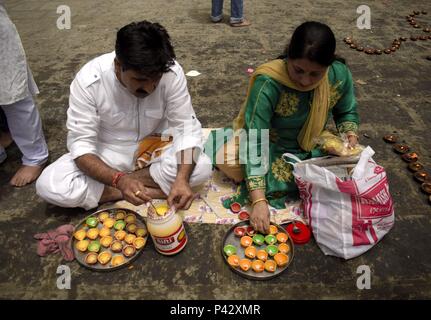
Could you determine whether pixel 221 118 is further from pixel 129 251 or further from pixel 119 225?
pixel 129 251

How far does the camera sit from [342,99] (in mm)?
2139

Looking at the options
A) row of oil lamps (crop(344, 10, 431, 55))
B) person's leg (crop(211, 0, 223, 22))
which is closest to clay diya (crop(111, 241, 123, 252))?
row of oil lamps (crop(344, 10, 431, 55))

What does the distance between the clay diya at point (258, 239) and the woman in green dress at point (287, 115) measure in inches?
2.0

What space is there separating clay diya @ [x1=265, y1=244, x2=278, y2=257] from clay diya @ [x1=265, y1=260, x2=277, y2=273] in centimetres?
5

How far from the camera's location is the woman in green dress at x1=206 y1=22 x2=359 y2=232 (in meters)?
1.74

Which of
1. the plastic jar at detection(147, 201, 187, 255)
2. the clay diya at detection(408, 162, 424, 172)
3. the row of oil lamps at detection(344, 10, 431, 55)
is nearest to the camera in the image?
the plastic jar at detection(147, 201, 187, 255)

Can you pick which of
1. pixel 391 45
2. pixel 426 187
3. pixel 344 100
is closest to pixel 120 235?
pixel 344 100

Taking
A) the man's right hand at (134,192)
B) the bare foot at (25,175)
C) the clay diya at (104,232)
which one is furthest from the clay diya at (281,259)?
the bare foot at (25,175)

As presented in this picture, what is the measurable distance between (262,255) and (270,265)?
0.08 meters

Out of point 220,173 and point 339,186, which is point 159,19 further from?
point 339,186

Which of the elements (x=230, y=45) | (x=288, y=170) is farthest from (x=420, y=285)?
(x=230, y=45)

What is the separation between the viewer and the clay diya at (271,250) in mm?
1882

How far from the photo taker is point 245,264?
1.82 m

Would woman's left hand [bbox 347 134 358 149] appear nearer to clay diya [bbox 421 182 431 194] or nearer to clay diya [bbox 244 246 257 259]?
clay diya [bbox 421 182 431 194]
